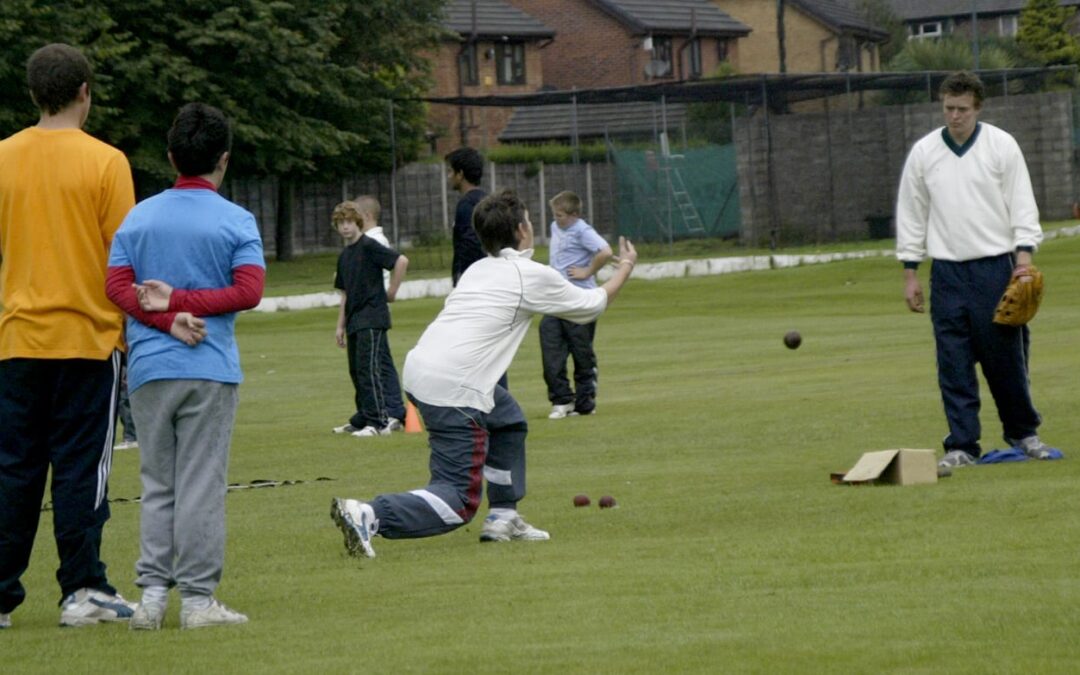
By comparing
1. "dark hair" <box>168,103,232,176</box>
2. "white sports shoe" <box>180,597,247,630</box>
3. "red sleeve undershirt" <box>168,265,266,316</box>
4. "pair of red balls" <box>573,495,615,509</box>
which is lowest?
"pair of red balls" <box>573,495,615,509</box>

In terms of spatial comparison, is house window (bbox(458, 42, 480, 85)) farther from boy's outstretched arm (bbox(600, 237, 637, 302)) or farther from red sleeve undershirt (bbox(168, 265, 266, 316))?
red sleeve undershirt (bbox(168, 265, 266, 316))

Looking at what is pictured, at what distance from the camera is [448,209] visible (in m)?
60.0

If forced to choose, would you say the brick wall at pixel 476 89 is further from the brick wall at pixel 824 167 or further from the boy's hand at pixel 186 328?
the boy's hand at pixel 186 328

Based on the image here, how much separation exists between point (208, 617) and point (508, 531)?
8.10ft

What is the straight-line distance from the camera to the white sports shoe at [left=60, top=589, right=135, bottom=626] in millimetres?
7047

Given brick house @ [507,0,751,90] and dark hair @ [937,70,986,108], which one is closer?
dark hair @ [937,70,986,108]

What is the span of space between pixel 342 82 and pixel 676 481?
49.0m

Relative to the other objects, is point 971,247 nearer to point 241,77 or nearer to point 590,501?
point 590,501

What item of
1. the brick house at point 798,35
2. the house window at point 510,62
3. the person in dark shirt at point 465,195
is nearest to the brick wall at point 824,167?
the person in dark shirt at point 465,195

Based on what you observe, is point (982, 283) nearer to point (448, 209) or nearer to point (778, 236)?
point (778, 236)

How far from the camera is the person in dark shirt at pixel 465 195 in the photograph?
13.0m

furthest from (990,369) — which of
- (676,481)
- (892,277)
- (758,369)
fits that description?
(892,277)

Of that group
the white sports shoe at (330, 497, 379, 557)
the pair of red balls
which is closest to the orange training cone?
the pair of red balls

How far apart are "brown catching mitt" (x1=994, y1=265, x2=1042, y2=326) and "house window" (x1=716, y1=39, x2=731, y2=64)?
7885 cm
